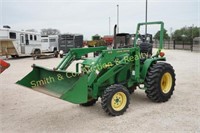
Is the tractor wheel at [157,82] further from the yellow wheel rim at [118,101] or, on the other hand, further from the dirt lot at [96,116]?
the yellow wheel rim at [118,101]

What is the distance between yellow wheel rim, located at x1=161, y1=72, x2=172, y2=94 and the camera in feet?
20.9

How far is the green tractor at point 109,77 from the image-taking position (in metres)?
5.06

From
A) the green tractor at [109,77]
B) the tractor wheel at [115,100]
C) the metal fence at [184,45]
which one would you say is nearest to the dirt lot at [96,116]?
the tractor wheel at [115,100]

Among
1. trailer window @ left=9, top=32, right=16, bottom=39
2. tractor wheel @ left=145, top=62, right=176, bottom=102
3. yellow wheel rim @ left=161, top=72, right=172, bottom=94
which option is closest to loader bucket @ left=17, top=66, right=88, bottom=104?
tractor wheel @ left=145, top=62, right=176, bottom=102

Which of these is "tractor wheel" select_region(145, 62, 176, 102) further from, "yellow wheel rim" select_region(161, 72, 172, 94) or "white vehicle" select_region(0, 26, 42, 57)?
"white vehicle" select_region(0, 26, 42, 57)

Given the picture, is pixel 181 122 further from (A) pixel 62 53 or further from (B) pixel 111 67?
(A) pixel 62 53

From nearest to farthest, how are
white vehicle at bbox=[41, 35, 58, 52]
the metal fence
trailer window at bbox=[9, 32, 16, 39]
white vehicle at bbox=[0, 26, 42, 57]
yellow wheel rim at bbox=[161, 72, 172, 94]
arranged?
yellow wheel rim at bbox=[161, 72, 172, 94] → white vehicle at bbox=[0, 26, 42, 57] → trailer window at bbox=[9, 32, 16, 39] → white vehicle at bbox=[41, 35, 58, 52] → the metal fence

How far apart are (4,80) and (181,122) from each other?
7.79 meters

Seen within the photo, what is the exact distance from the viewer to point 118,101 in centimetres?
529

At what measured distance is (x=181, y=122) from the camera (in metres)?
4.83

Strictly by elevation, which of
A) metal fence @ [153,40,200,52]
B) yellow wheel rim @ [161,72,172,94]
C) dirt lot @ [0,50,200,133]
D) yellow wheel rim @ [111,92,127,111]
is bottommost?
dirt lot @ [0,50,200,133]

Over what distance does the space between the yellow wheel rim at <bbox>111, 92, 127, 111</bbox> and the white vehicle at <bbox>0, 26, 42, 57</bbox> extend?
53.8ft

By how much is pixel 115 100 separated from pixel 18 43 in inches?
667

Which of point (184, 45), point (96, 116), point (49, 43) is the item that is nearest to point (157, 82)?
point (96, 116)
